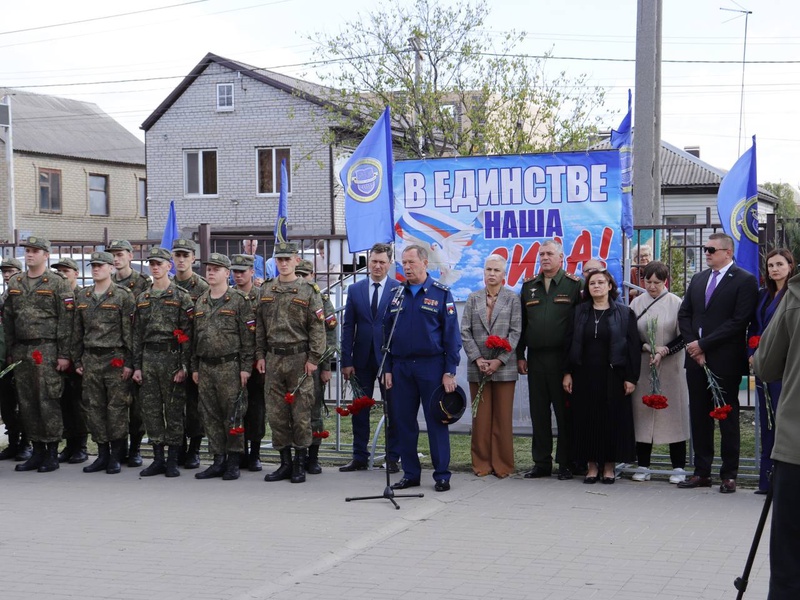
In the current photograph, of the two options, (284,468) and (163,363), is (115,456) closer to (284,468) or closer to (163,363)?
(163,363)

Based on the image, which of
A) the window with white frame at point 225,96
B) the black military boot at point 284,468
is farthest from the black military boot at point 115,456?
the window with white frame at point 225,96

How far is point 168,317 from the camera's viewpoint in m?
9.78

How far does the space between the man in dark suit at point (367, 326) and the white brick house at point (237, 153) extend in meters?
24.2

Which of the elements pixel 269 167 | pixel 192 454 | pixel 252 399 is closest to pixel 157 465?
pixel 192 454

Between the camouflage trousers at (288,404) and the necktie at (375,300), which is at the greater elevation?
the necktie at (375,300)

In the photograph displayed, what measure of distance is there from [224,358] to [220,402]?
1.34 ft

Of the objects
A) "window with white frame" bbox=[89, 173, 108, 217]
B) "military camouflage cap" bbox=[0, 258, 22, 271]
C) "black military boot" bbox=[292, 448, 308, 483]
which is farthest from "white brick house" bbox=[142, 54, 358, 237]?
"black military boot" bbox=[292, 448, 308, 483]

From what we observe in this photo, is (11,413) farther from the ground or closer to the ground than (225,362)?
closer to the ground

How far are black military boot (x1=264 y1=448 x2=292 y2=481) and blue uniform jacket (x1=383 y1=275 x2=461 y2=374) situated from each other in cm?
143

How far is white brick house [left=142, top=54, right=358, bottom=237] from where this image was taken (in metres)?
34.4

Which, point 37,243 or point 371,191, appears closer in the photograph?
point 371,191

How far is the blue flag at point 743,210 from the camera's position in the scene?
9.52 meters

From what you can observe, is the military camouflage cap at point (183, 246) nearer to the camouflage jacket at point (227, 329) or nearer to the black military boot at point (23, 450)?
the camouflage jacket at point (227, 329)

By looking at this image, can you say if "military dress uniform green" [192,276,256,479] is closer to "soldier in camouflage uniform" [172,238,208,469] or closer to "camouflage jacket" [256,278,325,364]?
"camouflage jacket" [256,278,325,364]
